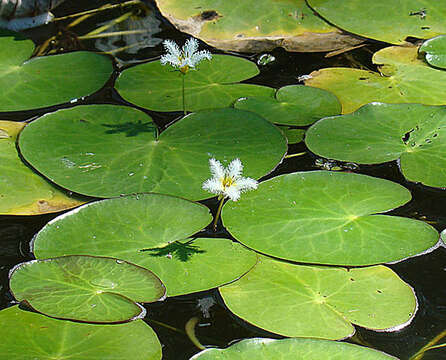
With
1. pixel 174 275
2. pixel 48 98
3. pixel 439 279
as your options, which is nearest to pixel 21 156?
pixel 48 98

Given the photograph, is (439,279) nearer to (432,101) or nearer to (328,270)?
(328,270)

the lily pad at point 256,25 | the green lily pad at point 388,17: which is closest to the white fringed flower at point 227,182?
the lily pad at point 256,25

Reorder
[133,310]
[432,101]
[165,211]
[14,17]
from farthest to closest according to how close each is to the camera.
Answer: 1. [14,17]
2. [432,101]
3. [165,211]
4. [133,310]

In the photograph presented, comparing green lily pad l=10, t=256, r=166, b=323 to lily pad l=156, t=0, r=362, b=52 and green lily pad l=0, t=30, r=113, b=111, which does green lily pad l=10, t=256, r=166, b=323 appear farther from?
lily pad l=156, t=0, r=362, b=52

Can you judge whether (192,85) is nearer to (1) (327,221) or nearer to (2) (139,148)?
(2) (139,148)

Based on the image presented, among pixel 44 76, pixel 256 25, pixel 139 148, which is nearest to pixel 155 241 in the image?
pixel 139 148

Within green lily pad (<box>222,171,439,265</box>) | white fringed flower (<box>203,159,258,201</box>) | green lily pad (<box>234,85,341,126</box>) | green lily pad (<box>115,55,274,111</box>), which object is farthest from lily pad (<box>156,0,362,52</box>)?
white fringed flower (<box>203,159,258,201</box>)
